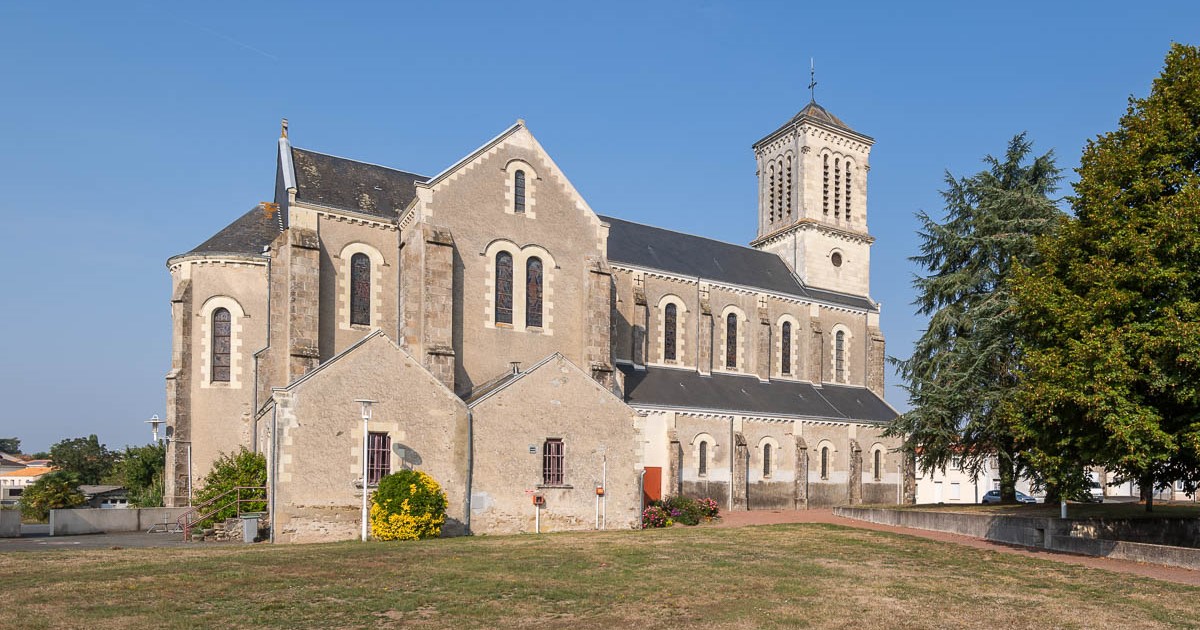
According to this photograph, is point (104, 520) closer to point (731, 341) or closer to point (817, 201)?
point (731, 341)

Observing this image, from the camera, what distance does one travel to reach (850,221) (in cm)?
5031

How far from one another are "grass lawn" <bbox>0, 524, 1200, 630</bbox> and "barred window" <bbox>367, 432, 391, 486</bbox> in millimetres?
3343

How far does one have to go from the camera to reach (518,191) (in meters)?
29.8

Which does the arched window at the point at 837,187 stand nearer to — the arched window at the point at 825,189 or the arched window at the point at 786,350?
the arched window at the point at 825,189

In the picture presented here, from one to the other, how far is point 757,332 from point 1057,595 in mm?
28557

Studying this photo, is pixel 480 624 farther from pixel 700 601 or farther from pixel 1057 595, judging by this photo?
pixel 1057 595

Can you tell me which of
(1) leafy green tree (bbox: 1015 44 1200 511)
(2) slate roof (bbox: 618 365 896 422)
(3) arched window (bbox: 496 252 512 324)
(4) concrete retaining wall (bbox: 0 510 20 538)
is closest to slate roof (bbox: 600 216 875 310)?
(2) slate roof (bbox: 618 365 896 422)

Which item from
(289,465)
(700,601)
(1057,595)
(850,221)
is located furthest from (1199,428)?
(850,221)

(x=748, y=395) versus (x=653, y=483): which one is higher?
(x=748, y=395)

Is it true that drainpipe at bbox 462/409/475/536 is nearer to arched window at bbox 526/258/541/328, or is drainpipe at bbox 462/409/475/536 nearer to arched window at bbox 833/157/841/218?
arched window at bbox 526/258/541/328

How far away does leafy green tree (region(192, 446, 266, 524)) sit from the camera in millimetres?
22828

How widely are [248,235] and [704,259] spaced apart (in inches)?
868

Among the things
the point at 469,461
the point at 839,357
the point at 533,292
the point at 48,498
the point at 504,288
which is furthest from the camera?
the point at 839,357

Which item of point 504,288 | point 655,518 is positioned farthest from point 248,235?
point 655,518
